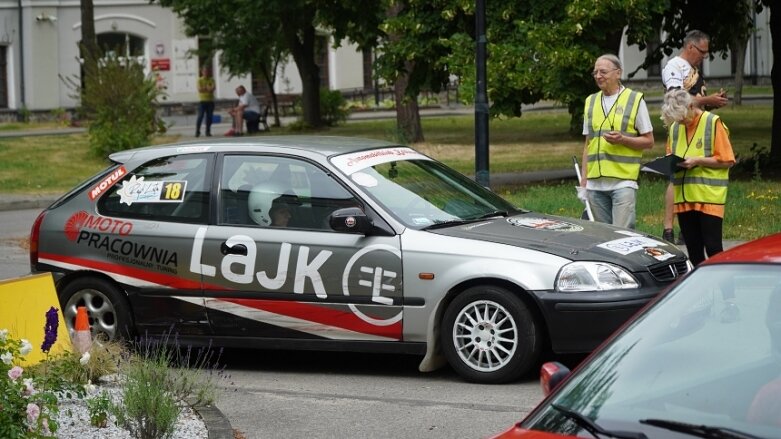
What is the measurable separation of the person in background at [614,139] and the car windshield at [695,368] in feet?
19.9

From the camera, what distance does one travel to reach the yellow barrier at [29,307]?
8.12 meters

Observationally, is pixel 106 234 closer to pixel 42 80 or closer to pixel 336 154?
pixel 336 154

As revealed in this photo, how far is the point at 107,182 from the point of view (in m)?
9.58

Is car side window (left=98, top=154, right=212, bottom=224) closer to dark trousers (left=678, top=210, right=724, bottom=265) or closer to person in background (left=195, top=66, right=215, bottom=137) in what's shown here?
dark trousers (left=678, top=210, right=724, bottom=265)

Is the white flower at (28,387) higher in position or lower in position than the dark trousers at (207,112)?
lower

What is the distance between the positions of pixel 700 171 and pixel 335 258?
3.03 m

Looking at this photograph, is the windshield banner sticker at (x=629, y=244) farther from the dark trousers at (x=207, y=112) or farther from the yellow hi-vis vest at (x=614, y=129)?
the dark trousers at (x=207, y=112)

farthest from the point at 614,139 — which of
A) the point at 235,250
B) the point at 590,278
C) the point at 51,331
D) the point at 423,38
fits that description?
the point at 423,38

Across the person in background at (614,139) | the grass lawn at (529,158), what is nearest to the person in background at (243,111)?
the grass lawn at (529,158)

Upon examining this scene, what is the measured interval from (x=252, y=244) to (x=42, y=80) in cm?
4365

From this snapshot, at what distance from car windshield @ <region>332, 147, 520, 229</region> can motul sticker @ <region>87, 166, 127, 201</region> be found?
5.42 feet

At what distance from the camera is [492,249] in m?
8.26

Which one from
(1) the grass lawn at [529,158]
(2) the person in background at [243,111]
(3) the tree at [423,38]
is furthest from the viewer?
(2) the person in background at [243,111]

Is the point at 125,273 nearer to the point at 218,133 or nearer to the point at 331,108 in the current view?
the point at 218,133
